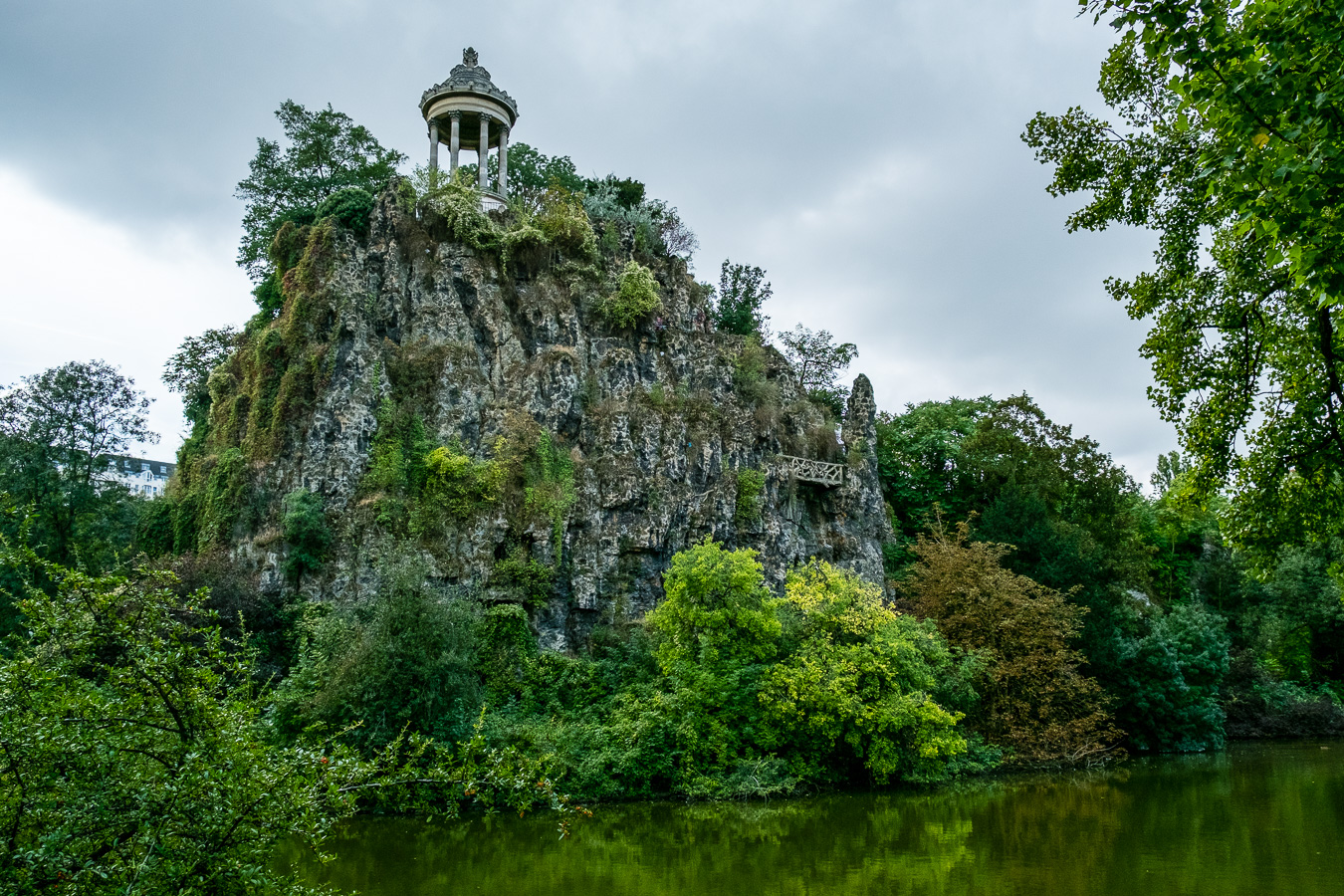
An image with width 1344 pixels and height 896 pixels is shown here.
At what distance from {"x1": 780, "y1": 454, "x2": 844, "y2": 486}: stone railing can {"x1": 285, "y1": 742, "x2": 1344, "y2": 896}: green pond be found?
13.4 metres

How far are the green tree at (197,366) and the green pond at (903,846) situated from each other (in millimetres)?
22000

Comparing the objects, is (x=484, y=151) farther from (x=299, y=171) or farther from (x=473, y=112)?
(x=299, y=171)

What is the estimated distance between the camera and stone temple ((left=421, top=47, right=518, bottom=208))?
3291 cm

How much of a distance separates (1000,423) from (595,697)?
23.1 meters

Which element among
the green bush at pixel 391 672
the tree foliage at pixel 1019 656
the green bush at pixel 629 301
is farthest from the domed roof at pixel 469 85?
the tree foliage at pixel 1019 656

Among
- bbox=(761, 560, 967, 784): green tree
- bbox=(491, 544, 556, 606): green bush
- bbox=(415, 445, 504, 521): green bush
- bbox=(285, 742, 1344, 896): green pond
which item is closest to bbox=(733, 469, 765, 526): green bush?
bbox=(761, 560, 967, 784): green tree

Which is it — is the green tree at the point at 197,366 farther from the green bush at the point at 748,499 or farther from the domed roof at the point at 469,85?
the green bush at the point at 748,499

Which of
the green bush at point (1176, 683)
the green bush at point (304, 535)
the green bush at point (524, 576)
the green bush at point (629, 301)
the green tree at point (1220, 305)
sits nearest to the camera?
the green tree at point (1220, 305)

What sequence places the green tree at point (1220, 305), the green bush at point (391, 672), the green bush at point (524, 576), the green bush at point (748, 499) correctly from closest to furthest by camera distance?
the green tree at point (1220, 305) < the green bush at point (391, 672) < the green bush at point (524, 576) < the green bush at point (748, 499)

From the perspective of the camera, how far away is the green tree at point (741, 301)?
39.8 meters

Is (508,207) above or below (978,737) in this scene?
above

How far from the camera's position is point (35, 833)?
191 inches

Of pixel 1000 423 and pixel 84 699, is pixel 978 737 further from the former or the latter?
pixel 84 699

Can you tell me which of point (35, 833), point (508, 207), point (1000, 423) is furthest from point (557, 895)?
point (1000, 423)
